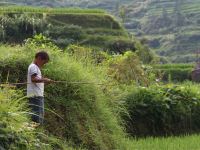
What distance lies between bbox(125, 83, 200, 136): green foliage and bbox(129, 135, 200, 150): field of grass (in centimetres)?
99

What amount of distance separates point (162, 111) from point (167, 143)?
75.3 inches

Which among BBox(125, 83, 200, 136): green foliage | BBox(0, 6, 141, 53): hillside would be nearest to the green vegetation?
BBox(125, 83, 200, 136): green foliage

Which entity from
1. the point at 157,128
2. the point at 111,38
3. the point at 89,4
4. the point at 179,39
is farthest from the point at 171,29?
the point at 157,128

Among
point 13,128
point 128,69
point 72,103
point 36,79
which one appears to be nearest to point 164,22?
point 128,69

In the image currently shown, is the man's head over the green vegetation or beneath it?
over

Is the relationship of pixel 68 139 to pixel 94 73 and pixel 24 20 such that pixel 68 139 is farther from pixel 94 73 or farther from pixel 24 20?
pixel 24 20

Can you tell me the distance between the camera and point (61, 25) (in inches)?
1917

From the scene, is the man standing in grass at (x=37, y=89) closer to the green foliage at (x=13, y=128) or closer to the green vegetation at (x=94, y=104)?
the green vegetation at (x=94, y=104)

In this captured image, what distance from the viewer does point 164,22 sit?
432 feet

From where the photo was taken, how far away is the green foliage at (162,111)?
14.6m

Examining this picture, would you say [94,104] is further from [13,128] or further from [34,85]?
[13,128]

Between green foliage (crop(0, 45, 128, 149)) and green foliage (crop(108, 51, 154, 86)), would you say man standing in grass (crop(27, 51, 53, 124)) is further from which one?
green foliage (crop(108, 51, 154, 86))

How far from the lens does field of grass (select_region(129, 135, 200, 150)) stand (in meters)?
12.1

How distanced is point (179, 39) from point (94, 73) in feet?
353
